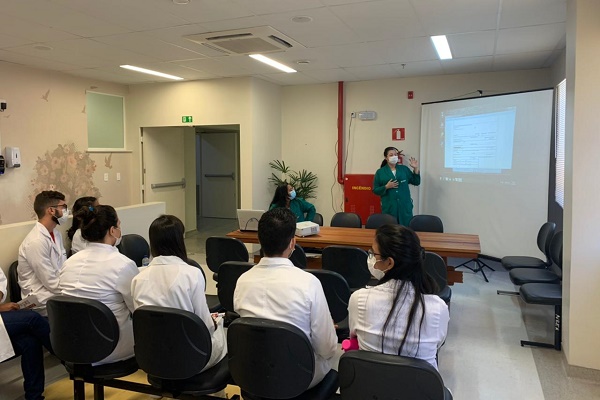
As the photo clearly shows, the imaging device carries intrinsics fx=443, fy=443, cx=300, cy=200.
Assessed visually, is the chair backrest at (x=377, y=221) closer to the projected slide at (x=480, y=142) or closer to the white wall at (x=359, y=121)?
the projected slide at (x=480, y=142)

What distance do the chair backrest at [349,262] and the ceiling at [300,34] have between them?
201 centimetres

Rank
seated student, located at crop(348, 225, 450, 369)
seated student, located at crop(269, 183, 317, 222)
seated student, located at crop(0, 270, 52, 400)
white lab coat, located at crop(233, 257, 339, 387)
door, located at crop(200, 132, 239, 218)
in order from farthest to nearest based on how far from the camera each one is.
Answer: door, located at crop(200, 132, 239, 218), seated student, located at crop(269, 183, 317, 222), seated student, located at crop(0, 270, 52, 400), white lab coat, located at crop(233, 257, 339, 387), seated student, located at crop(348, 225, 450, 369)

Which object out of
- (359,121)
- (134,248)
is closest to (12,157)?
(134,248)

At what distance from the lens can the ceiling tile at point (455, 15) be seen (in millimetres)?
3664

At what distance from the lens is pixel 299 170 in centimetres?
781

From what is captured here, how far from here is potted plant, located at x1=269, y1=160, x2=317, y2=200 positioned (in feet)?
25.1

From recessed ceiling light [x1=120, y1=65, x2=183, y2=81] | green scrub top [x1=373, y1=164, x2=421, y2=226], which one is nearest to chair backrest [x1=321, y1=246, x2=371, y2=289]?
green scrub top [x1=373, y1=164, x2=421, y2=226]

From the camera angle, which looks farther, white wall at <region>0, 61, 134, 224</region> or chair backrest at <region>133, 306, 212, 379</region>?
white wall at <region>0, 61, 134, 224</region>

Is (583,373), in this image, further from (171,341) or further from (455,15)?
(455,15)

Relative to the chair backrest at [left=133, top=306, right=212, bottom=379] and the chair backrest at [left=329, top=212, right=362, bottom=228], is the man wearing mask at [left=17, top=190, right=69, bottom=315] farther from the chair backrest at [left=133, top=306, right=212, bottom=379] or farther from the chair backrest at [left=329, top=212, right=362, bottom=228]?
the chair backrest at [left=329, top=212, right=362, bottom=228]

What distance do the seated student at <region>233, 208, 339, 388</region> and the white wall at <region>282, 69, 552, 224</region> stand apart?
524 centimetres

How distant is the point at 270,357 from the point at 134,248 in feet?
8.44

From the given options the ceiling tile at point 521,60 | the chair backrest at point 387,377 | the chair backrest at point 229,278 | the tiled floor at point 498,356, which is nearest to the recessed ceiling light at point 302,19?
the chair backrest at point 229,278

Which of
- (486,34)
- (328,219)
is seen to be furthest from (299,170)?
(486,34)
